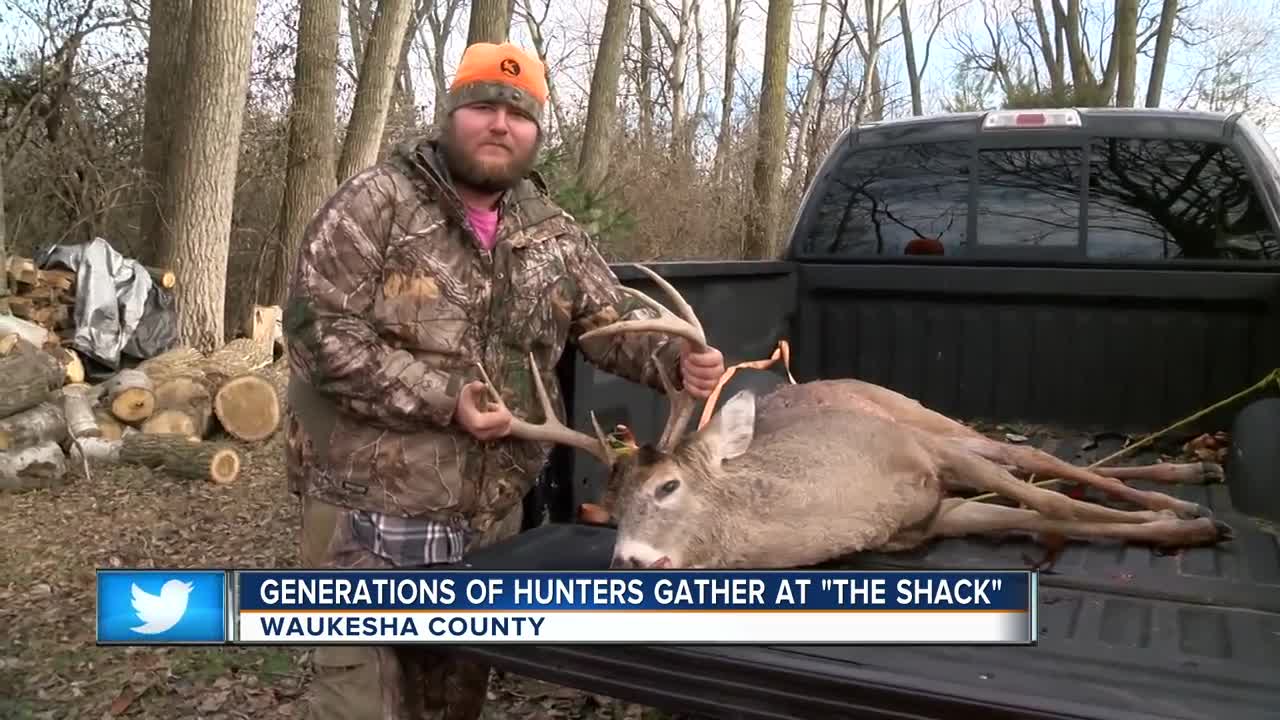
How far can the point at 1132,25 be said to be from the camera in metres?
20.2

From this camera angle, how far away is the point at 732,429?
114 inches

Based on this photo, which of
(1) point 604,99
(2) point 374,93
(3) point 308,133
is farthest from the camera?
(1) point 604,99

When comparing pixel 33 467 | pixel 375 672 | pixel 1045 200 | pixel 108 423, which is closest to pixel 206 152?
pixel 108 423

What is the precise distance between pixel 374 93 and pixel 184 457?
5298 mm

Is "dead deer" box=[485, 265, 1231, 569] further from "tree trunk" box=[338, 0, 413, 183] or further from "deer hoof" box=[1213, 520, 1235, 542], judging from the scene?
"tree trunk" box=[338, 0, 413, 183]

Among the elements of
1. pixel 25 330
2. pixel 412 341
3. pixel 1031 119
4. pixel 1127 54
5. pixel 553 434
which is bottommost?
pixel 553 434

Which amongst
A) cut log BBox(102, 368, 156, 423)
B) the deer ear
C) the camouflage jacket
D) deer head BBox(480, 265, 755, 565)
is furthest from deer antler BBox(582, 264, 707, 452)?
cut log BBox(102, 368, 156, 423)

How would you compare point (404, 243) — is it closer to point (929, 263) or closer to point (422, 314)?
point (422, 314)

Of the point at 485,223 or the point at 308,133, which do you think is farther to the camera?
the point at 308,133

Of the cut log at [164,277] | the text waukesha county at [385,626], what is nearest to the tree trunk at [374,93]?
the cut log at [164,277]

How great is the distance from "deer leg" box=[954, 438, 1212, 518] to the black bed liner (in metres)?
0.49

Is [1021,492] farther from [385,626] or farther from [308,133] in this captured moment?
[308,133]

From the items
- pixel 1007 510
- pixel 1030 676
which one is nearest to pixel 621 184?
pixel 1007 510

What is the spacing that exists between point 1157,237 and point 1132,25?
1856 cm
